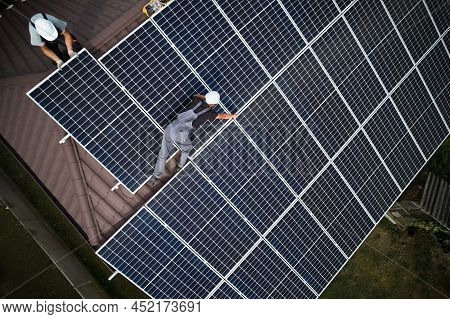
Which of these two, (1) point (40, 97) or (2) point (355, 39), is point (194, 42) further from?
(2) point (355, 39)

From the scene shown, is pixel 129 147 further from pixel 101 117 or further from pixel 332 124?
pixel 332 124

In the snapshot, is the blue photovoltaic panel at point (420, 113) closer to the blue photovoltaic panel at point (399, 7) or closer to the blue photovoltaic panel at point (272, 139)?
the blue photovoltaic panel at point (272, 139)

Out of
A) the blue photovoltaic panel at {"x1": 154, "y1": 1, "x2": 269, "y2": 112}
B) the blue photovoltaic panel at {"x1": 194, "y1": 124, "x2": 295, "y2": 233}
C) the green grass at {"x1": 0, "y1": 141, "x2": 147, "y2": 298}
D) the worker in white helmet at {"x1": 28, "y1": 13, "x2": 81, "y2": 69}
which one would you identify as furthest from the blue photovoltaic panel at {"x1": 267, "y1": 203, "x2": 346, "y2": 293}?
the green grass at {"x1": 0, "y1": 141, "x2": 147, "y2": 298}

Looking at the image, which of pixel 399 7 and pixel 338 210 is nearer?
pixel 338 210

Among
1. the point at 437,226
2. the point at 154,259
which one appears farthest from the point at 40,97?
the point at 437,226

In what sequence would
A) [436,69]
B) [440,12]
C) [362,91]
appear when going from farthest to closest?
[436,69]
[440,12]
[362,91]

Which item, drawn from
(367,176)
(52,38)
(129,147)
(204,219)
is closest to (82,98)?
(52,38)
